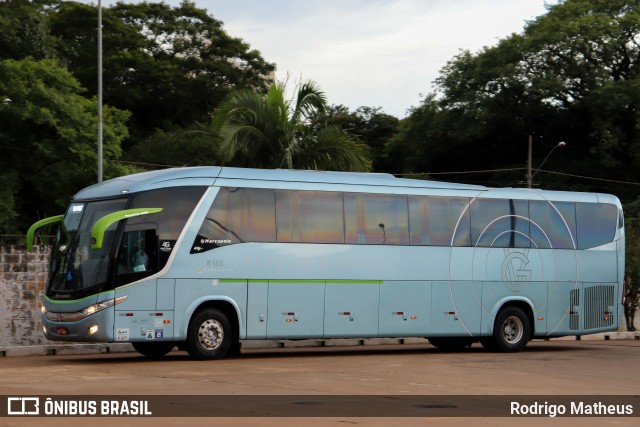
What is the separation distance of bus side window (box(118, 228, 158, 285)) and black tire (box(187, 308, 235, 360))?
51.3 inches

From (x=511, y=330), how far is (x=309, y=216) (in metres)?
5.67

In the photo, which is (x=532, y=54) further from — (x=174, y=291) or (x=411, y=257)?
(x=174, y=291)

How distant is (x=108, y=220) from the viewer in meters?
19.8

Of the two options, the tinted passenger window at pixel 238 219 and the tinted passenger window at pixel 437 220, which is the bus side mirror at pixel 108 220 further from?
the tinted passenger window at pixel 437 220

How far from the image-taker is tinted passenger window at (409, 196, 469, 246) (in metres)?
23.8

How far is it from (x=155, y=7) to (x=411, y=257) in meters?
50.9

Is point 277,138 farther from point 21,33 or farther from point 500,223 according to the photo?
point 21,33

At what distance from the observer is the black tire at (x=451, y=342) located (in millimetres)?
25906

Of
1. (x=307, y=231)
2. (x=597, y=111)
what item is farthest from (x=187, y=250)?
(x=597, y=111)

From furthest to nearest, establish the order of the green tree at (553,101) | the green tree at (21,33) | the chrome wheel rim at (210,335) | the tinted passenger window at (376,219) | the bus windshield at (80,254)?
the green tree at (553,101), the green tree at (21,33), the tinted passenger window at (376,219), the chrome wheel rim at (210,335), the bus windshield at (80,254)

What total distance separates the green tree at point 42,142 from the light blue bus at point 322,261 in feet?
66.6

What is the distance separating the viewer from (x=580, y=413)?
13234mm

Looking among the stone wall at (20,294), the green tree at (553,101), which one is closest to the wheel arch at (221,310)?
the stone wall at (20,294)

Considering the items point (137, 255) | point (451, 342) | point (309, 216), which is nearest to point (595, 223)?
point (451, 342)
